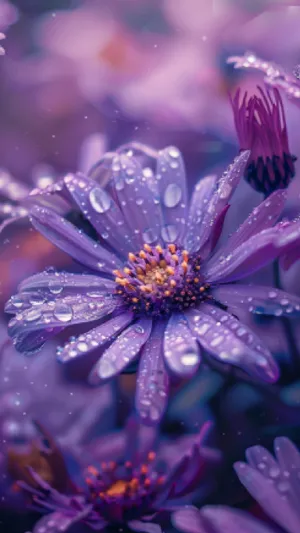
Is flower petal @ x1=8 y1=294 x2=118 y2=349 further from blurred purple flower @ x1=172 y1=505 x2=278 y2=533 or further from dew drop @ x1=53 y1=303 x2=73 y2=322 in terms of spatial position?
blurred purple flower @ x1=172 y1=505 x2=278 y2=533

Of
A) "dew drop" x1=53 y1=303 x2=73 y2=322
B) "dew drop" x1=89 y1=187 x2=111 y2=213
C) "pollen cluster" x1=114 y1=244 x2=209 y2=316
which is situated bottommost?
"pollen cluster" x1=114 y1=244 x2=209 y2=316

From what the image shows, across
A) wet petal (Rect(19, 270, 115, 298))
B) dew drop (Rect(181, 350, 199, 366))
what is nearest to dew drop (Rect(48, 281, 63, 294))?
wet petal (Rect(19, 270, 115, 298))

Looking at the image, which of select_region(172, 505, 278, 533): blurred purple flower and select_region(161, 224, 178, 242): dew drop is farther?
select_region(161, 224, 178, 242): dew drop

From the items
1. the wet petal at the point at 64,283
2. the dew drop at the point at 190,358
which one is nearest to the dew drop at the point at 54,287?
the wet petal at the point at 64,283

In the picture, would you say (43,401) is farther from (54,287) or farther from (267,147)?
(267,147)

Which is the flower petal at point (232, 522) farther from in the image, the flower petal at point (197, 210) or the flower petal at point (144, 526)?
the flower petal at point (197, 210)
